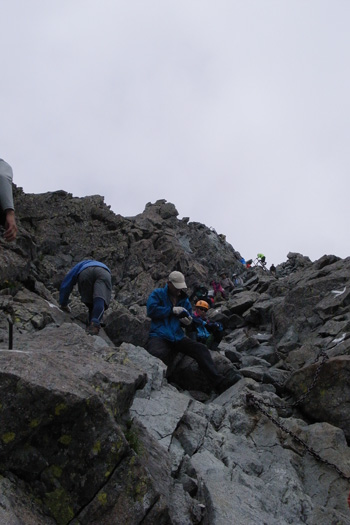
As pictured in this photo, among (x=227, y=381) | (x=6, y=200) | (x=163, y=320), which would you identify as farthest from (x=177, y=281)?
(x=6, y=200)

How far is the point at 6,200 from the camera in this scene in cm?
730

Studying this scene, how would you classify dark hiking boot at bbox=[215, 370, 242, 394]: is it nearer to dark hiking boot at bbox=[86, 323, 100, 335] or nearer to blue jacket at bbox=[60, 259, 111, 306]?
dark hiking boot at bbox=[86, 323, 100, 335]

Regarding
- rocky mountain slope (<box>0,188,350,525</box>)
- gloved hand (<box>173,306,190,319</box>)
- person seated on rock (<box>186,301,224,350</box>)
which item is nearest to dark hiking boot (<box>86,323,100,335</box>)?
rocky mountain slope (<box>0,188,350,525</box>)

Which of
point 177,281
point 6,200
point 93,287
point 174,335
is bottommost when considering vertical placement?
point 6,200

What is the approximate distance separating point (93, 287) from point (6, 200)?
6.03 m

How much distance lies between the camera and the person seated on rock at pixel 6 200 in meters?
7.21

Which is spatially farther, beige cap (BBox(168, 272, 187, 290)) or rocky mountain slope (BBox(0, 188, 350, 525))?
beige cap (BBox(168, 272, 187, 290))

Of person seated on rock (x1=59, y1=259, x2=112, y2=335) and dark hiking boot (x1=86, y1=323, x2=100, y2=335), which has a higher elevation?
person seated on rock (x1=59, y1=259, x2=112, y2=335)

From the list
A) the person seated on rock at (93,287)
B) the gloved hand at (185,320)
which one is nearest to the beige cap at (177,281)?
the gloved hand at (185,320)

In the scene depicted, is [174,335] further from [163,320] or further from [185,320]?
[163,320]

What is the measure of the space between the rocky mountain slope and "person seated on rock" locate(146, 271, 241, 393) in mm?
418

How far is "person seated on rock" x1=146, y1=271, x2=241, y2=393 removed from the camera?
1228cm

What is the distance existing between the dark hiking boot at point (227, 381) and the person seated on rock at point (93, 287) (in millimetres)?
3349

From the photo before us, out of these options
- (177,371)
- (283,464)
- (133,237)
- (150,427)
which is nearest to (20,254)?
(177,371)
